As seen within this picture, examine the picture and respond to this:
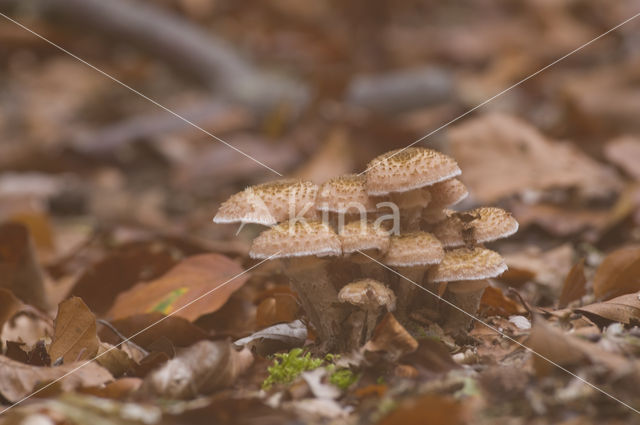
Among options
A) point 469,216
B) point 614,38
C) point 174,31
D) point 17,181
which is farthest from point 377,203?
point 614,38

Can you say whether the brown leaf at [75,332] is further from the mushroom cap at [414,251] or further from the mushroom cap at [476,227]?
the mushroom cap at [476,227]

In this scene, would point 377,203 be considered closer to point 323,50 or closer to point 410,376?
point 410,376

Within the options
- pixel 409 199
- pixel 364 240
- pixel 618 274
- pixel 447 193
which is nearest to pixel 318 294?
pixel 364 240

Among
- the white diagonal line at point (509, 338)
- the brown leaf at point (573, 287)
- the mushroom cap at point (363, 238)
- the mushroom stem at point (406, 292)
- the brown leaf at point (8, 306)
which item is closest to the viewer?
the white diagonal line at point (509, 338)

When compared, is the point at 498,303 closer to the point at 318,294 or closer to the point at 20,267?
the point at 318,294

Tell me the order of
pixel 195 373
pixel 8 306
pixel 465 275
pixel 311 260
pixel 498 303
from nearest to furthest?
pixel 195 373 < pixel 465 275 < pixel 311 260 < pixel 498 303 < pixel 8 306

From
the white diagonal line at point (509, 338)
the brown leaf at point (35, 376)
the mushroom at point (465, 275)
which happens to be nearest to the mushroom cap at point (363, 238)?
the white diagonal line at point (509, 338)

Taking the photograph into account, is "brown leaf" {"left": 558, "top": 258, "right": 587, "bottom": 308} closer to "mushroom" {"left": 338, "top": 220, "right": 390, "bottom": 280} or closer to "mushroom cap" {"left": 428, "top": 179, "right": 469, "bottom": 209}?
"mushroom cap" {"left": 428, "top": 179, "right": 469, "bottom": 209}
